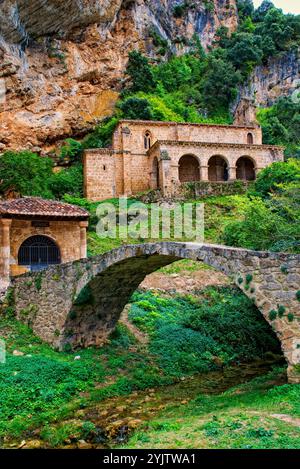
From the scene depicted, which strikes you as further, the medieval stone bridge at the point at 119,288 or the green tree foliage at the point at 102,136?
the green tree foliage at the point at 102,136

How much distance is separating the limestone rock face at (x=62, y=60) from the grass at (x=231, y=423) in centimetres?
3521

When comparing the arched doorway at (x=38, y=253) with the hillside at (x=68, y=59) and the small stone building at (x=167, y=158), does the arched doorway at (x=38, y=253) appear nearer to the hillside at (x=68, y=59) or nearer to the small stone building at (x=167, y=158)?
the small stone building at (x=167, y=158)

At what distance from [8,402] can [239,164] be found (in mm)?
38792

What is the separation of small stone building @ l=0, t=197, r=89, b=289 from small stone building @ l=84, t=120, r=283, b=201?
60.7 feet

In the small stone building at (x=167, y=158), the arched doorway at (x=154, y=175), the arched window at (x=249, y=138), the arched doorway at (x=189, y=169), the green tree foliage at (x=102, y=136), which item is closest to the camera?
the small stone building at (x=167, y=158)

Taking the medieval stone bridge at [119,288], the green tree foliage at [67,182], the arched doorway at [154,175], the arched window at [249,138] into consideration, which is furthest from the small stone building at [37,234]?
the arched window at [249,138]

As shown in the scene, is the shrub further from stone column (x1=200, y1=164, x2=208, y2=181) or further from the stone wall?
the stone wall

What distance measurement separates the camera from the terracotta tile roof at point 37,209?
19203 millimetres

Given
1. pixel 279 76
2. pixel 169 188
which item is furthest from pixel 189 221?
pixel 279 76

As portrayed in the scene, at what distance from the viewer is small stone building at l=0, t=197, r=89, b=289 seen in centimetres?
1917

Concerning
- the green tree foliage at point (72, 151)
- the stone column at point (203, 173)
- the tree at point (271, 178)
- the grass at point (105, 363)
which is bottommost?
the grass at point (105, 363)

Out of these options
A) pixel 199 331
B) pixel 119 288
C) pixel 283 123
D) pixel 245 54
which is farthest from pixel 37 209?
pixel 245 54

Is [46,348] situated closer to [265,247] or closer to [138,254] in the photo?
[138,254]

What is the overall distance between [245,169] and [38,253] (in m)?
30.8
